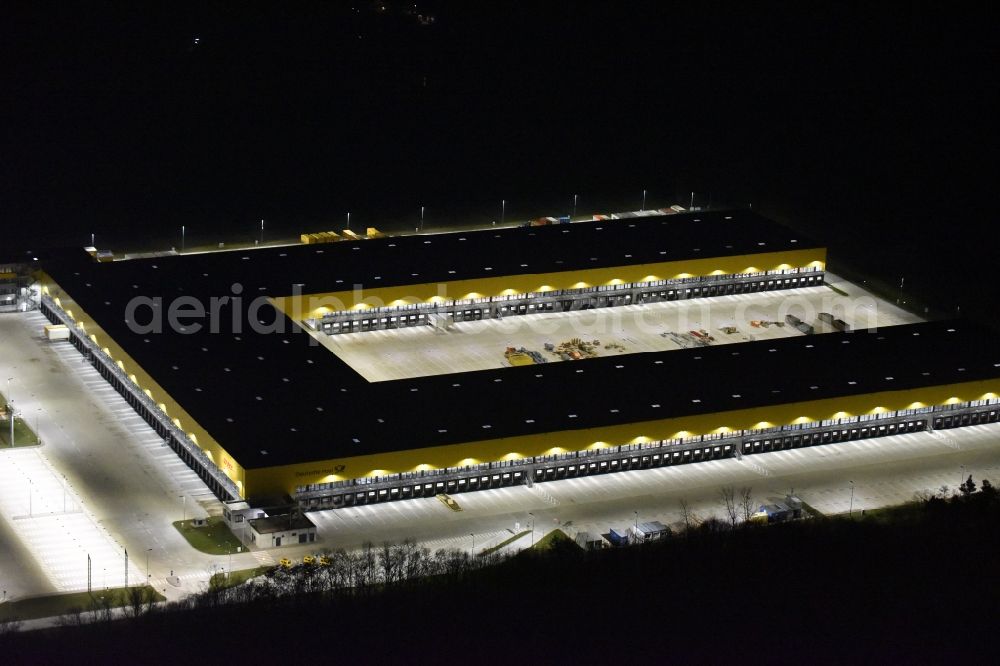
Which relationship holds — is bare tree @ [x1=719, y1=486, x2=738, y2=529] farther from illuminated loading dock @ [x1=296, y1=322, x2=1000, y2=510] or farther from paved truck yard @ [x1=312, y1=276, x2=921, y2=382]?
paved truck yard @ [x1=312, y1=276, x2=921, y2=382]

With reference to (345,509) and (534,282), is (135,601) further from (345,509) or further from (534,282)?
(534,282)

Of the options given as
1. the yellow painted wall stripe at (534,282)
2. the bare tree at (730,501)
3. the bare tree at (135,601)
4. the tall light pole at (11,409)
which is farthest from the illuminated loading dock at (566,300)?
the bare tree at (135,601)

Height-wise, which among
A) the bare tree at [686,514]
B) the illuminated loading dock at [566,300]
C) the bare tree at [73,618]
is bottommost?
the bare tree at [73,618]

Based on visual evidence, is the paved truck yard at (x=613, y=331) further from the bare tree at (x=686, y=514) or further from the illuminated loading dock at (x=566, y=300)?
the bare tree at (x=686, y=514)

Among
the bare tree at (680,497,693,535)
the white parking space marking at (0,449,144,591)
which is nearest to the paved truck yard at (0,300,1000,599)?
the white parking space marking at (0,449,144,591)

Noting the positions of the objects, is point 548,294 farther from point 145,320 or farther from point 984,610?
point 984,610

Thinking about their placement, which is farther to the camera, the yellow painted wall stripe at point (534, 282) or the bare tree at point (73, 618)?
the yellow painted wall stripe at point (534, 282)
